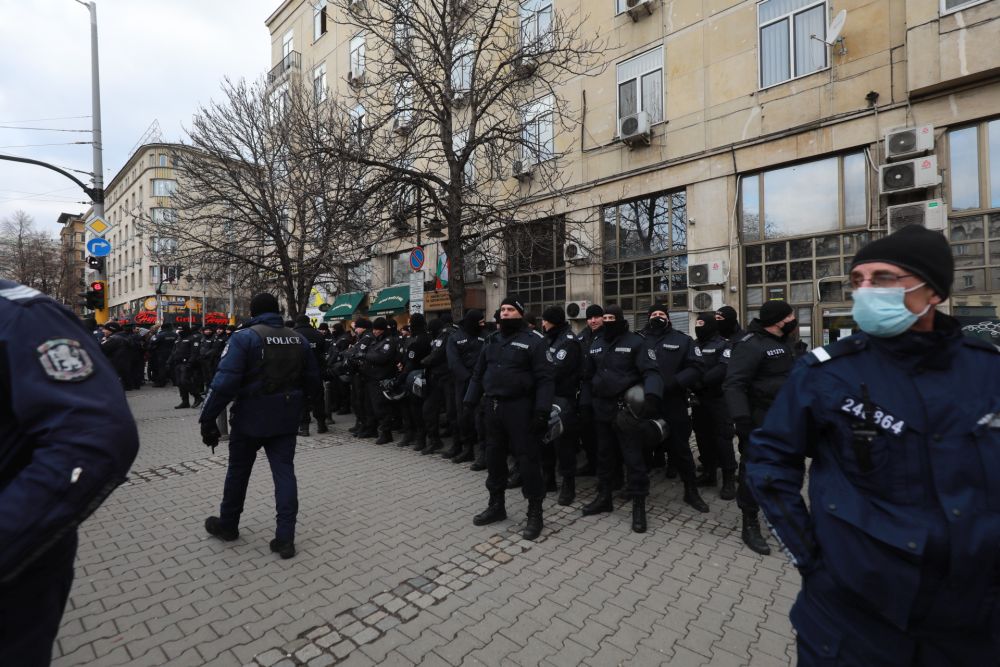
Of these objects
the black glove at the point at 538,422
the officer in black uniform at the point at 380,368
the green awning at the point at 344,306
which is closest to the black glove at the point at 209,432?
the black glove at the point at 538,422

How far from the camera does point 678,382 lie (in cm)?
530

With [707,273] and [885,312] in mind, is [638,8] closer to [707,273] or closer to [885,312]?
[707,273]

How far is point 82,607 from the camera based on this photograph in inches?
133

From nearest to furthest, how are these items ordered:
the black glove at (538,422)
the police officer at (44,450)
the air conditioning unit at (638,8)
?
the police officer at (44,450) → the black glove at (538,422) → the air conditioning unit at (638,8)

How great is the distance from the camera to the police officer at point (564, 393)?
5.49 m

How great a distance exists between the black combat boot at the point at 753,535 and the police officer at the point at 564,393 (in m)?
1.75

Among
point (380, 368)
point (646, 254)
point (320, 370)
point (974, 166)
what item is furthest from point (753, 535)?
point (646, 254)

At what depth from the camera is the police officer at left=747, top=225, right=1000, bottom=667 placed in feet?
4.76

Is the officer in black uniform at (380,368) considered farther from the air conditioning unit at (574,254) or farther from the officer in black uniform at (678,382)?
the air conditioning unit at (574,254)

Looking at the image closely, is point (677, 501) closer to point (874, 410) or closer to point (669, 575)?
point (669, 575)

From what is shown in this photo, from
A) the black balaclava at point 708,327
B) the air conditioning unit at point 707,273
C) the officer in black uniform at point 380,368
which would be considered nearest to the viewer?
the black balaclava at point 708,327

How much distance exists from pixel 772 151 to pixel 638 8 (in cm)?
551

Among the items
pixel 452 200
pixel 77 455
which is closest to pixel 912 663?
pixel 77 455

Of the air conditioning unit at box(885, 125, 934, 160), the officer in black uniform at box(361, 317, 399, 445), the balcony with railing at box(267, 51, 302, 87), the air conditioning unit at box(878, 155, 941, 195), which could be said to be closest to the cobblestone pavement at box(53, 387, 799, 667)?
the officer in black uniform at box(361, 317, 399, 445)
